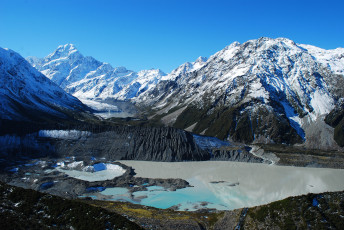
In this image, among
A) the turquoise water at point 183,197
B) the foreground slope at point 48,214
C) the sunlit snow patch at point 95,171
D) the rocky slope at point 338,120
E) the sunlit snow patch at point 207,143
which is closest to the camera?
the foreground slope at point 48,214

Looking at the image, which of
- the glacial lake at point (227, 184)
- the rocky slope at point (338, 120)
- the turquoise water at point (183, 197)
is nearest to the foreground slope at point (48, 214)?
the turquoise water at point (183, 197)

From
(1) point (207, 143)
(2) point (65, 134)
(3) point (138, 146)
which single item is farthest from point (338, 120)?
(2) point (65, 134)

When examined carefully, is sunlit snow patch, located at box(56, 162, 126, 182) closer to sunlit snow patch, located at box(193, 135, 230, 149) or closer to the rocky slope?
sunlit snow patch, located at box(193, 135, 230, 149)

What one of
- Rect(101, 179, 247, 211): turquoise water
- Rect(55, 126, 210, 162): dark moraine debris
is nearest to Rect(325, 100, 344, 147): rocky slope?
Rect(55, 126, 210, 162): dark moraine debris

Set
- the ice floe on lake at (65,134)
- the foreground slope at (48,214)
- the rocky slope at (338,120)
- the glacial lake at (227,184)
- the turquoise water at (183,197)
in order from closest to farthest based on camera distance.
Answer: the foreground slope at (48,214) < the turquoise water at (183,197) < the glacial lake at (227,184) < the ice floe on lake at (65,134) < the rocky slope at (338,120)

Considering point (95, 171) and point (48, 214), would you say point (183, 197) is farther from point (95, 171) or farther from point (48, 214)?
point (48, 214)

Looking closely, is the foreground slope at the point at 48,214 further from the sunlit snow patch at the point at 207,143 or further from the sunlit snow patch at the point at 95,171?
the sunlit snow patch at the point at 207,143
